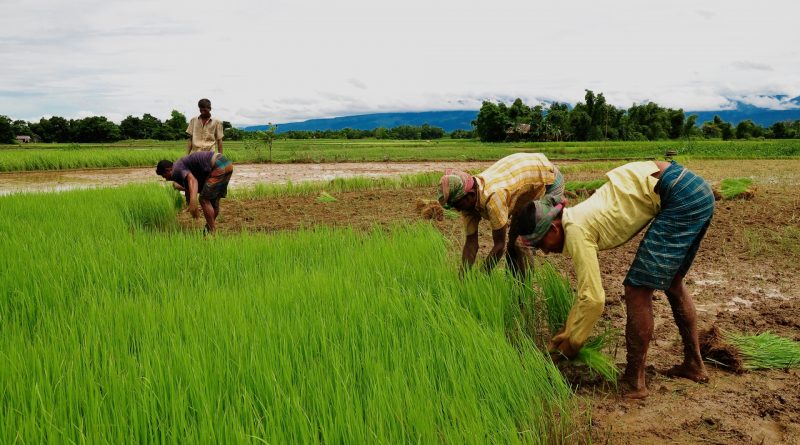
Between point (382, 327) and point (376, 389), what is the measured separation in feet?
1.67

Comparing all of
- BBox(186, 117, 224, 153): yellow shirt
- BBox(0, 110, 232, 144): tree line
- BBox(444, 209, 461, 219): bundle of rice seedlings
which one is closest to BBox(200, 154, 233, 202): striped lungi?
BBox(186, 117, 224, 153): yellow shirt

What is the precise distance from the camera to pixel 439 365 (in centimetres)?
204

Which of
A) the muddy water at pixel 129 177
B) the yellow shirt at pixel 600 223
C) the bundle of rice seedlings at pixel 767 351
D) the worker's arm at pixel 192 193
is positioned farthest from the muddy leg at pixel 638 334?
the muddy water at pixel 129 177

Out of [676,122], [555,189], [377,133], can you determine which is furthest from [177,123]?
[555,189]

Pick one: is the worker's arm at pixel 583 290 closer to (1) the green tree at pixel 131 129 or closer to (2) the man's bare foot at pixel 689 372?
→ (2) the man's bare foot at pixel 689 372

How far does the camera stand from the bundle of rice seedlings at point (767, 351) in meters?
2.66

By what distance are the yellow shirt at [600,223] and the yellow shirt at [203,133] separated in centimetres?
533

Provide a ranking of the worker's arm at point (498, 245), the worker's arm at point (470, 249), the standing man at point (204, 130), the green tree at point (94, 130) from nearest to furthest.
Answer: the worker's arm at point (498, 245) < the worker's arm at point (470, 249) < the standing man at point (204, 130) < the green tree at point (94, 130)

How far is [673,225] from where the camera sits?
7.57ft

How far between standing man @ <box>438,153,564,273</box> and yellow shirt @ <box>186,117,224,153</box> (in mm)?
4333

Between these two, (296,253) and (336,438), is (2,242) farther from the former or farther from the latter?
(336,438)

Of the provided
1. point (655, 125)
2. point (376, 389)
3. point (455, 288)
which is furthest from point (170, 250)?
point (655, 125)

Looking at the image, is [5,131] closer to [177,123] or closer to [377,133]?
[177,123]

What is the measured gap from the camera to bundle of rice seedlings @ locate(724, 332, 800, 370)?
8.71 ft
